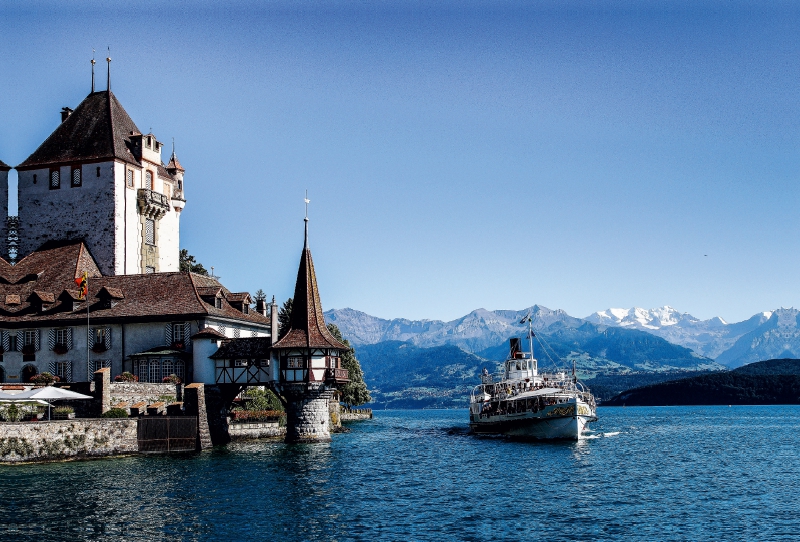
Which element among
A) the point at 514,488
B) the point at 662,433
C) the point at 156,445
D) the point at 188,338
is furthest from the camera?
the point at 662,433

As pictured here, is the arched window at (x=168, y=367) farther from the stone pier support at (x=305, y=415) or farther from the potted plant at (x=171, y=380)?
the stone pier support at (x=305, y=415)

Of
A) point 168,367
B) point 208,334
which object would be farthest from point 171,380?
point 208,334

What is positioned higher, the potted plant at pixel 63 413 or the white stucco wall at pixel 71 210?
the white stucco wall at pixel 71 210

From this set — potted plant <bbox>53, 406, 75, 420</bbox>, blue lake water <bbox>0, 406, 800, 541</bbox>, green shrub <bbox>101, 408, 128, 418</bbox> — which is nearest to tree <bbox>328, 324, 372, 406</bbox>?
blue lake water <bbox>0, 406, 800, 541</bbox>

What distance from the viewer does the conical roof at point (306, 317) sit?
238 feet

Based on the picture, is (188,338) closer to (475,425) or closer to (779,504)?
(475,425)

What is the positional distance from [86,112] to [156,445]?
44545 mm

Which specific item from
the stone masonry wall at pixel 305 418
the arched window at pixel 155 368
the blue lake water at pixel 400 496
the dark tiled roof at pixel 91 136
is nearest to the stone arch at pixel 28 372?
the arched window at pixel 155 368

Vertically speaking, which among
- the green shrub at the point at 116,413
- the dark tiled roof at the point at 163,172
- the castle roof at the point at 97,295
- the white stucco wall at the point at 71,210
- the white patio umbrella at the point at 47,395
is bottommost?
the green shrub at the point at 116,413

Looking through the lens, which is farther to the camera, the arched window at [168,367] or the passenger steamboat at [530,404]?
the passenger steamboat at [530,404]

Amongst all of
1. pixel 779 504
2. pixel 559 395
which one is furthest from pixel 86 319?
pixel 779 504

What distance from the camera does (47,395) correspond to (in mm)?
58062

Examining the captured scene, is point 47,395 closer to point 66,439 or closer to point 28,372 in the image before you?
point 66,439

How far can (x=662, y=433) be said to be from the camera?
4360 inches
